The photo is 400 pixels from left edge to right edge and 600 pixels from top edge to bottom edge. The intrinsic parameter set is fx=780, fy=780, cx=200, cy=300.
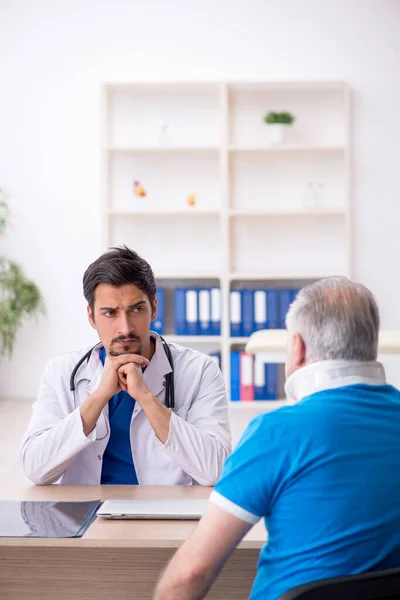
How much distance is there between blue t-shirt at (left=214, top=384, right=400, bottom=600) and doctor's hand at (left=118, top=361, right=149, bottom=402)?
0.73 m

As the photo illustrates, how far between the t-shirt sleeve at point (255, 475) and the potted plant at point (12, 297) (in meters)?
4.51

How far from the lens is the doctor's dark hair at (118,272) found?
6.42 feet

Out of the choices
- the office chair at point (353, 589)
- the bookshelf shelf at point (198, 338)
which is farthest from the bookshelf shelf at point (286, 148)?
the office chair at point (353, 589)

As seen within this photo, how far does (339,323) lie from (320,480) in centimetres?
24

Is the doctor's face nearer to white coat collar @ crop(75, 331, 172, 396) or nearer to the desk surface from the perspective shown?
white coat collar @ crop(75, 331, 172, 396)

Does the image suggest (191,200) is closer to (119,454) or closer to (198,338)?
(198,338)

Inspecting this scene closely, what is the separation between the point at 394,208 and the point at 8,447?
10.4ft

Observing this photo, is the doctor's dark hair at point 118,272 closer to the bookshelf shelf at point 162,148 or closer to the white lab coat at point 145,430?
the white lab coat at point 145,430

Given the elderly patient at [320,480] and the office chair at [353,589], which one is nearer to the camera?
the office chair at [353,589]

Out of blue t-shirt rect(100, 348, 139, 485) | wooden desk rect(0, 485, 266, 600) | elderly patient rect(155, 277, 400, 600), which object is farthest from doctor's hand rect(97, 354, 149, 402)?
elderly patient rect(155, 277, 400, 600)

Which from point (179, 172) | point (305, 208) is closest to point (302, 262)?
point (305, 208)

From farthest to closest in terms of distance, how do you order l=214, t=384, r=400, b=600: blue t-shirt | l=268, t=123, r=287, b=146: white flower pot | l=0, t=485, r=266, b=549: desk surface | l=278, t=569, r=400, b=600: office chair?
l=268, t=123, r=287, b=146: white flower pot, l=0, t=485, r=266, b=549: desk surface, l=214, t=384, r=400, b=600: blue t-shirt, l=278, t=569, r=400, b=600: office chair

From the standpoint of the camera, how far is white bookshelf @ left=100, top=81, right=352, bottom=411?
5707 mm

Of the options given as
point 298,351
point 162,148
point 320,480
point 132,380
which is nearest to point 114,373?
point 132,380
